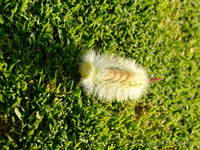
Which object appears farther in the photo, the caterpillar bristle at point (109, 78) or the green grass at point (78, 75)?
the caterpillar bristle at point (109, 78)

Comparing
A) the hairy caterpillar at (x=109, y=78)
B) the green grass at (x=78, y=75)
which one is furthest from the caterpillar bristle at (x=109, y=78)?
the green grass at (x=78, y=75)

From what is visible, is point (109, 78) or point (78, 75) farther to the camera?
point (78, 75)

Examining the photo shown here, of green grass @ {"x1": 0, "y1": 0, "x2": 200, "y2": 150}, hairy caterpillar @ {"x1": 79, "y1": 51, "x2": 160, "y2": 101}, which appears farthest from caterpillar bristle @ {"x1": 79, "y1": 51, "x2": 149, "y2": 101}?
green grass @ {"x1": 0, "y1": 0, "x2": 200, "y2": 150}

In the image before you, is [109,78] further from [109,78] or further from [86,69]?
[86,69]

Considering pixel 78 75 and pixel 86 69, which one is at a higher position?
pixel 86 69

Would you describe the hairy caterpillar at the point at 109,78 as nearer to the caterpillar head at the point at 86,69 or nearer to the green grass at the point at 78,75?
the caterpillar head at the point at 86,69

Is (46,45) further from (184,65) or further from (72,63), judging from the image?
(184,65)

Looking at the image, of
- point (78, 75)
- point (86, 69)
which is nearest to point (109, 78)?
point (86, 69)

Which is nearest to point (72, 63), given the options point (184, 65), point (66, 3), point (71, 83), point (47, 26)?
point (71, 83)
